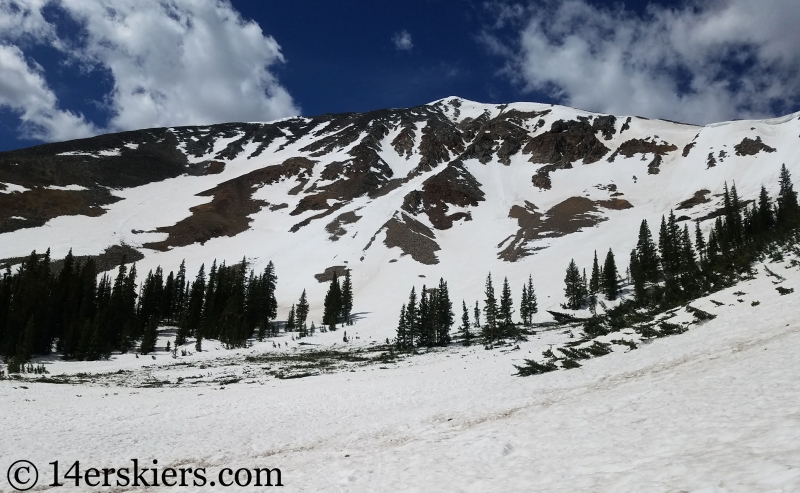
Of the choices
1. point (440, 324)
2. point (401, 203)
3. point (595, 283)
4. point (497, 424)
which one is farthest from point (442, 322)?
point (401, 203)

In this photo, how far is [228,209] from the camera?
150 m

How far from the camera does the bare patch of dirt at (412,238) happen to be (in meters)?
108

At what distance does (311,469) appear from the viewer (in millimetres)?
9875

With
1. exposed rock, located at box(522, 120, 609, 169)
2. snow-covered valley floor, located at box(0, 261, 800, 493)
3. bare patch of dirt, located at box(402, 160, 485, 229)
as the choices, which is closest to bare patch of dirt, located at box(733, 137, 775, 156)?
exposed rock, located at box(522, 120, 609, 169)

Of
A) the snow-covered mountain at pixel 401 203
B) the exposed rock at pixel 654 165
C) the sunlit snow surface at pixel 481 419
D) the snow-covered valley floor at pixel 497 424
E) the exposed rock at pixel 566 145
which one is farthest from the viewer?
the exposed rock at pixel 566 145

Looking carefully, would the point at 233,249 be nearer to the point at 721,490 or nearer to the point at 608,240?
the point at 608,240

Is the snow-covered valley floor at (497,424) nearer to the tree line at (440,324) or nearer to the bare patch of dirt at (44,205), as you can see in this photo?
the tree line at (440,324)

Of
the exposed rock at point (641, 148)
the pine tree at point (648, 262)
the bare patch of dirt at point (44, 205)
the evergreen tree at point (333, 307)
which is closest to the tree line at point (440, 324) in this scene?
the evergreen tree at point (333, 307)

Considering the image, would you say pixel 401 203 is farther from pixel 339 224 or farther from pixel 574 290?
pixel 574 290

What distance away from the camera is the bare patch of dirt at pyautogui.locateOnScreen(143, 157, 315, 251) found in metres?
128

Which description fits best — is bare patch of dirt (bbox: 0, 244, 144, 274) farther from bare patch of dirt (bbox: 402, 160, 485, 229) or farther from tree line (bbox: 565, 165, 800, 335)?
tree line (bbox: 565, 165, 800, 335)

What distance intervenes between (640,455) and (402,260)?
98.4 m

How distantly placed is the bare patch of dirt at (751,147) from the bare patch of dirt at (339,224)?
400 ft

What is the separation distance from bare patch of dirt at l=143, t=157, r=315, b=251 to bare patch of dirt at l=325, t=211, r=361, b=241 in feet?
104
